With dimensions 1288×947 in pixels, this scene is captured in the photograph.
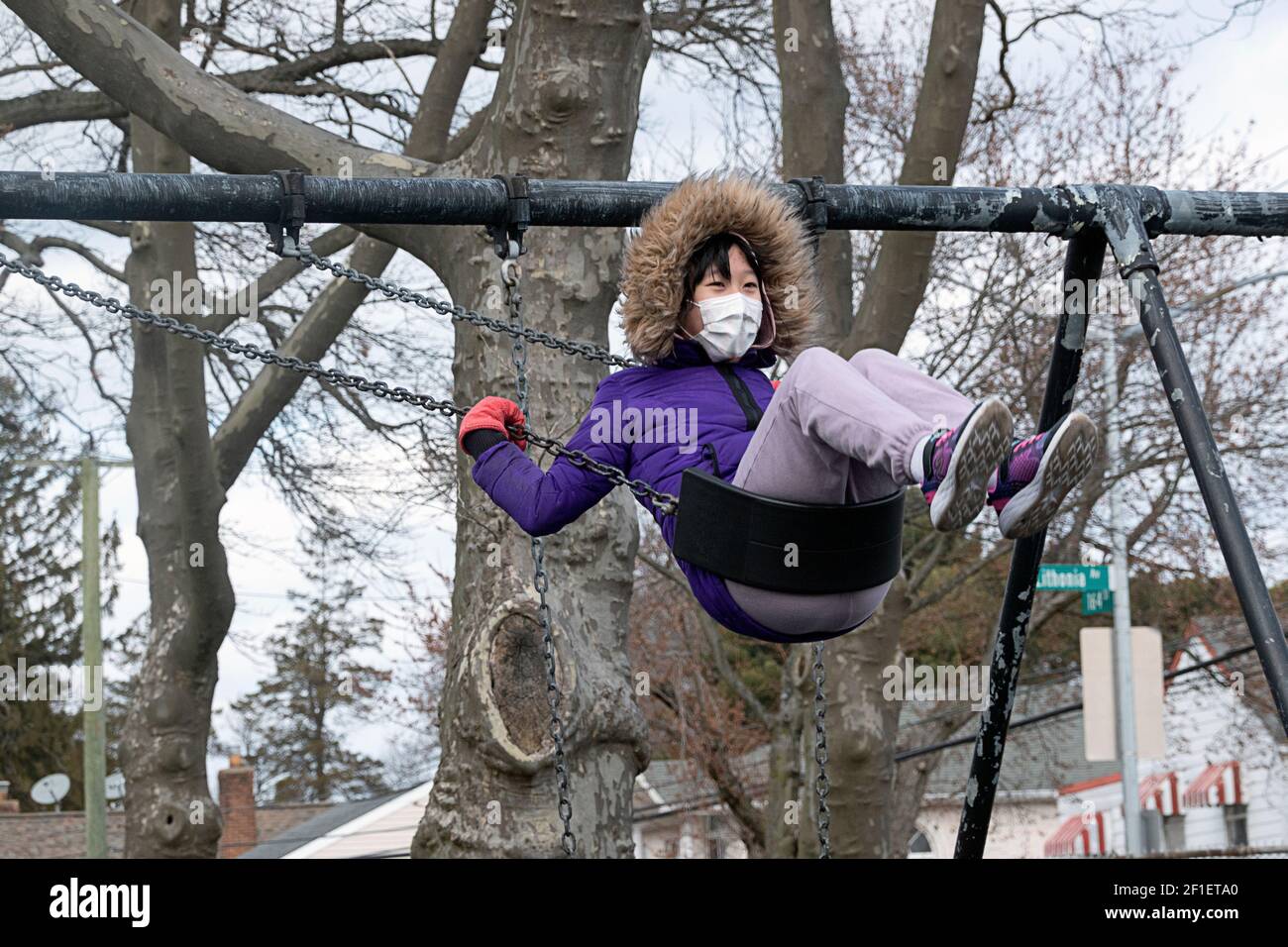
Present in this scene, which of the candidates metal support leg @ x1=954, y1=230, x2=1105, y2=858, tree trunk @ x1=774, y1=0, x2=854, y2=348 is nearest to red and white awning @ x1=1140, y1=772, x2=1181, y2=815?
tree trunk @ x1=774, y1=0, x2=854, y2=348

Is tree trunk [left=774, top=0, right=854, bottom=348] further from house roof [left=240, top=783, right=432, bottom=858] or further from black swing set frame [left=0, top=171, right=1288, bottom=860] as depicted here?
house roof [left=240, top=783, right=432, bottom=858]

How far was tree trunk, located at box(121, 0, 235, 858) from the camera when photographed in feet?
33.2

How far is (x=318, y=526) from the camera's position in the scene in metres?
13.6

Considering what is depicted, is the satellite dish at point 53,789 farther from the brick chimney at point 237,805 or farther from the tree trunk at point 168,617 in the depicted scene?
the tree trunk at point 168,617

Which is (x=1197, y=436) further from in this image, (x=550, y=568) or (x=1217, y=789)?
(x=1217, y=789)

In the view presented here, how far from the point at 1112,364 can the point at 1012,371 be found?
1526 millimetres

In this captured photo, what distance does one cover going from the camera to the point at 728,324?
148 inches

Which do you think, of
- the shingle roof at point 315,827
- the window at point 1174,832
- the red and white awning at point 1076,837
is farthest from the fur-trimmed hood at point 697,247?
the window at point 1174,832

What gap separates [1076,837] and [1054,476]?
3133cm

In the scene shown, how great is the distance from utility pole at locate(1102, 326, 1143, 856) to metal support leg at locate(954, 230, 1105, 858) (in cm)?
966

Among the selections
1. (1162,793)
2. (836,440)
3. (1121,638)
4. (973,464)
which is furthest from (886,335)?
(1162,793)
